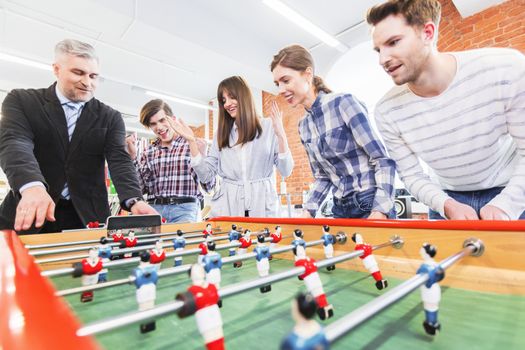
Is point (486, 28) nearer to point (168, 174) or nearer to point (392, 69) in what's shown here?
point (392, 69)

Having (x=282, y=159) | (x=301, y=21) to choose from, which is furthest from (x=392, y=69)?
(x=301, y=21)

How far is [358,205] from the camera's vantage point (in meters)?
1.22

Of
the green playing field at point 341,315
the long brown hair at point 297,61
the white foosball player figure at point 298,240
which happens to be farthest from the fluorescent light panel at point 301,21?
the green playing field at point 341,315

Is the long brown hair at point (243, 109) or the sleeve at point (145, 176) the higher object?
the long brown hair at point (243, 109)

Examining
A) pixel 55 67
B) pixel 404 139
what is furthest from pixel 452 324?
pixel 55 67

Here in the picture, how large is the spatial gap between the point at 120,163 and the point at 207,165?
0.52 m

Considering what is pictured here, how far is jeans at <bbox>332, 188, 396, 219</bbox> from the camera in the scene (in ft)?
3.89

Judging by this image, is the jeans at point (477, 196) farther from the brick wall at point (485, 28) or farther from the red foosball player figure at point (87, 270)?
the brick wall at point (485, 28)

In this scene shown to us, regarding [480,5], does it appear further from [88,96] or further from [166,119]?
[88,96]

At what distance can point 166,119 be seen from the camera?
2.10 metres

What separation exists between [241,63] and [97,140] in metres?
3.50

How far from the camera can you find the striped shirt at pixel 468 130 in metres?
0.91

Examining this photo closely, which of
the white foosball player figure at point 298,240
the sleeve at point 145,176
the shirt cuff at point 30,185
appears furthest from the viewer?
the sleeve at point 145,176

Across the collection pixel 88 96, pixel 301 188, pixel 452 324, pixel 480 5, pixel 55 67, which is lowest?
pixel 452 324
